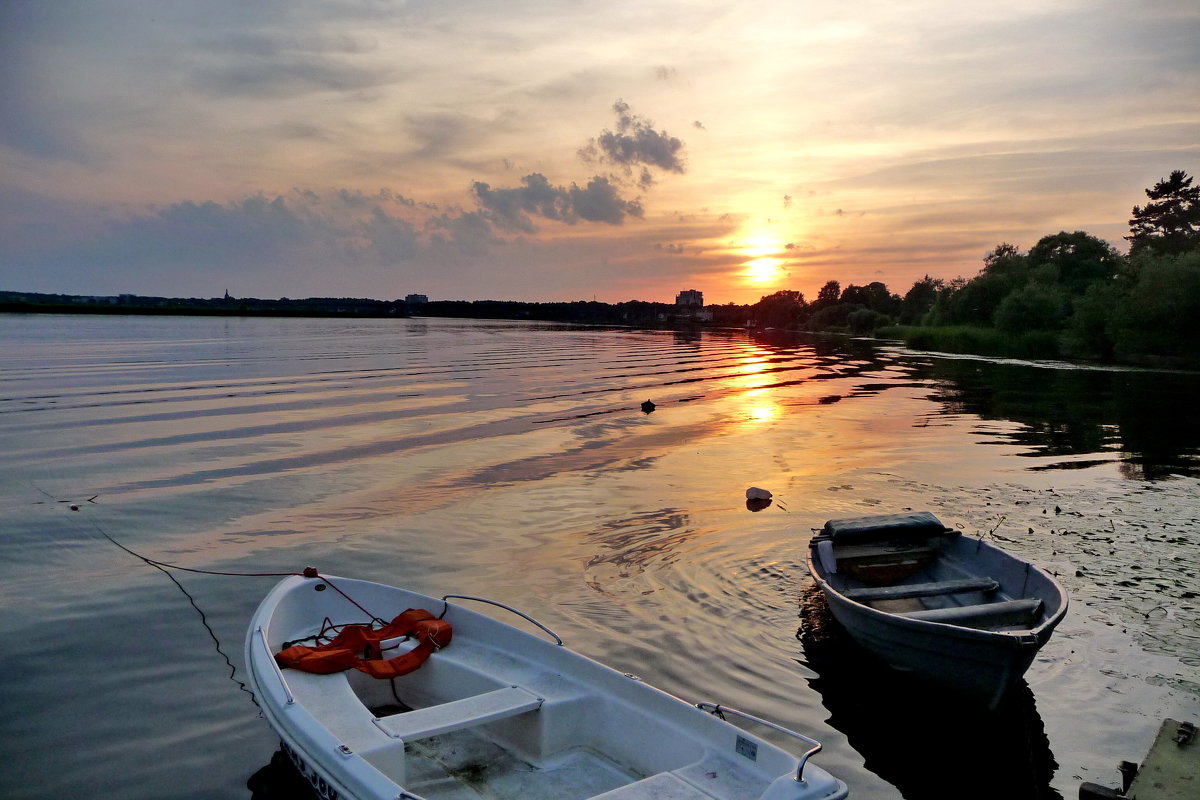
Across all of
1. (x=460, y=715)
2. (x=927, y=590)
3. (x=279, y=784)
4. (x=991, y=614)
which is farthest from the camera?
(x=927, y=590)

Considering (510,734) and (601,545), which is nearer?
(510,734)

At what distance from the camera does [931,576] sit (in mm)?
12516

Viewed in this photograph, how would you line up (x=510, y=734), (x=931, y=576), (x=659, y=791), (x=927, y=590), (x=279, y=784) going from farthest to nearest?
1. (x=931, y=576)
2. (x=927, y=590)
3. (x=279, y=784)
4. (x=510, y=734)
5. (x=659, y=791)

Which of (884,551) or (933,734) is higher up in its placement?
(884,551)

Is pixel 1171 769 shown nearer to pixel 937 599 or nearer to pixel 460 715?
pixel 937 599

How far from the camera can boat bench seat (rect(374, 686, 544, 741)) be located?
24.7 feet

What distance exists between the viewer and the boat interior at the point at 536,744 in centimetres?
669

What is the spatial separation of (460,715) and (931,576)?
841 centimetres

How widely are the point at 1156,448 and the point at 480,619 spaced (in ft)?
91.0

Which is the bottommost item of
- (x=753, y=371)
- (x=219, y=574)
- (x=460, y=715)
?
(x=219, y=574)

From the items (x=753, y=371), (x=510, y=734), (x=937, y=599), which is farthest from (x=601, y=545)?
(x=753, y=371)

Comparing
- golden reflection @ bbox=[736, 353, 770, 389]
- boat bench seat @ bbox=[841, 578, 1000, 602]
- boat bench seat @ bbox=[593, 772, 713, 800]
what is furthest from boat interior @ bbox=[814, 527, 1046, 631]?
golden reflection @ bbox=[736, 353, 770, 389]

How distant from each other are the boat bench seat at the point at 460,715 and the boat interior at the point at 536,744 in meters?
0.01

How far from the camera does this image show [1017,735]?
8.93 metres
